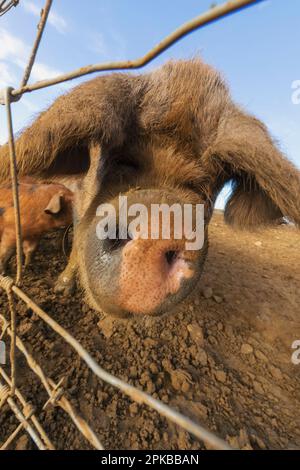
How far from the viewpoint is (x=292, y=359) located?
2.38 meters

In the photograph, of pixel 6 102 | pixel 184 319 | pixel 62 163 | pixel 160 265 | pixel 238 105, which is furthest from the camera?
pixel 184 319

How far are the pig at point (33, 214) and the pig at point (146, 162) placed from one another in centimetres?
40

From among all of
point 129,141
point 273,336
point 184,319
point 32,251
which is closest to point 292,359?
point 273,336

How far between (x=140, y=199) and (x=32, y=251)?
133cm

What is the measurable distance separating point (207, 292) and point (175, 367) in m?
1.05

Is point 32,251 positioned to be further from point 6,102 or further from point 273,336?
point 273,336

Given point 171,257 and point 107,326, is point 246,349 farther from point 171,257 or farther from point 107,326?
point 171,257

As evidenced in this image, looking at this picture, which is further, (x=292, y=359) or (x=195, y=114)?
(x=292, y=359)

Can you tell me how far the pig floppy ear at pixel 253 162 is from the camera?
1608 millimetres

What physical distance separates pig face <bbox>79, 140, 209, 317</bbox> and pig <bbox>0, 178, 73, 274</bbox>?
0.70 metres

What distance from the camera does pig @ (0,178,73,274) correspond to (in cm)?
229

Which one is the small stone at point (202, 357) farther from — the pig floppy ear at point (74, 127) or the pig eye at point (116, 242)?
the pig floppy ear at point (74, 127)

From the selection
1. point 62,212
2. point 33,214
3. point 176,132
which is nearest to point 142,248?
point 176,132

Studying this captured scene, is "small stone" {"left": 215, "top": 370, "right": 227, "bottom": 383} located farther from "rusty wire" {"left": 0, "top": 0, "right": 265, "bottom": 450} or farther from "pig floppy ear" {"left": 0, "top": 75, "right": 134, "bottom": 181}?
"pig floppy ear" {"left": 0, "top": 75, "right": 134, "bottom": 181}
